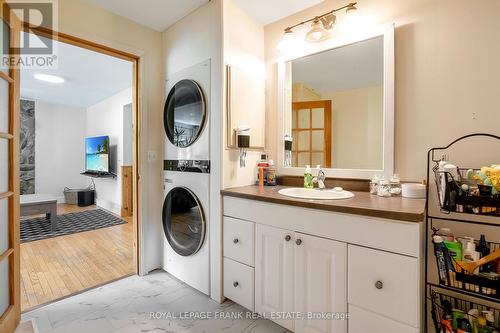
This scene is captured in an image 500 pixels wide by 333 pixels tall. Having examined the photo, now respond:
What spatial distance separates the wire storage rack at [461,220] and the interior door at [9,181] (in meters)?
2.30

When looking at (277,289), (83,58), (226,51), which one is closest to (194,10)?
(226,51)

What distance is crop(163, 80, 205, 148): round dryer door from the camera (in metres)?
1.89

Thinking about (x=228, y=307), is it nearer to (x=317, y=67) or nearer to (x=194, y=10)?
(x=317, y=67)

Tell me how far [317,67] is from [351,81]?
0.30 m

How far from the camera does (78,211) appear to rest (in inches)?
189

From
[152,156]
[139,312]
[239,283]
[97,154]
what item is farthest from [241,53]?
[97,154]

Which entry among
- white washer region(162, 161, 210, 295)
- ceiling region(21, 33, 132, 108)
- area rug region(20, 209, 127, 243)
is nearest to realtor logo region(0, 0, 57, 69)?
ceiling region(21, 33, 132, 108)

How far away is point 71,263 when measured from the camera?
2434 mm

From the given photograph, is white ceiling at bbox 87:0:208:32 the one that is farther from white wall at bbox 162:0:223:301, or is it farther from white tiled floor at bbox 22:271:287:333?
white tiled floor at bbox 22:271:287:333

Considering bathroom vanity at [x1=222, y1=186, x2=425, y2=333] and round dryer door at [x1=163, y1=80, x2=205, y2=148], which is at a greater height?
round dryer door at [x1=163, y1=80, x2=205, y2=148]

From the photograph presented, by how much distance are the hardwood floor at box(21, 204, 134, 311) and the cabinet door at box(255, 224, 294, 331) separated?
4.70ft

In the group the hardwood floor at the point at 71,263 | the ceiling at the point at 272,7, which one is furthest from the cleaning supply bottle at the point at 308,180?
the hardwood floor at the point at 71,263

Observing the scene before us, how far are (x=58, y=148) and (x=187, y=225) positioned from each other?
5.38m

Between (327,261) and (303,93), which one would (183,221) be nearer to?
(327,261)
